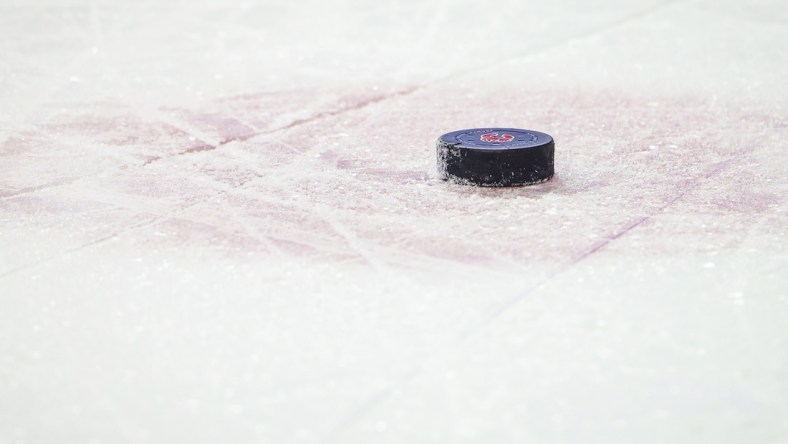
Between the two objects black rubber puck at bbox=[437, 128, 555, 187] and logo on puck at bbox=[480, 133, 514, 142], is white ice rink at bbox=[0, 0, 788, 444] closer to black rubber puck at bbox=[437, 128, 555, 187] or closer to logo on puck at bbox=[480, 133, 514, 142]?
black rubber puck at bbox=[437, 128, 555, 187]

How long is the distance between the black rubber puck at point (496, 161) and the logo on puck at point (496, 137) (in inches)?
0.8

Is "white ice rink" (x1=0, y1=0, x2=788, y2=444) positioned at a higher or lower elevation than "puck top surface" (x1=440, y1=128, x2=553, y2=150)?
lower

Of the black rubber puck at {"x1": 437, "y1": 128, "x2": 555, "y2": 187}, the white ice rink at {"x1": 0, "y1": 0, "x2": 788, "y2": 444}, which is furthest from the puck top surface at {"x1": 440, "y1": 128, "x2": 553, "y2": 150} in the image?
the white ice rink at {"x1": 0, "y1": 0, "x2": 788, "y2": 444}

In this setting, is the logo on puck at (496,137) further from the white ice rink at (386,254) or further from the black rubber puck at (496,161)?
the white ice rink at (386,254)

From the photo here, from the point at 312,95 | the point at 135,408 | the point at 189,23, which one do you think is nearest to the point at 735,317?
the point at 135,408

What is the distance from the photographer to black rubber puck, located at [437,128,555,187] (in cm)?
421

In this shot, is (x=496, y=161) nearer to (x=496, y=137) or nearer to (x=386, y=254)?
(x=496, y=137)

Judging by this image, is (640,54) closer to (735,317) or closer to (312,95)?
(312,95)

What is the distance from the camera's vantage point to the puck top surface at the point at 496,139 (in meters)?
4.29

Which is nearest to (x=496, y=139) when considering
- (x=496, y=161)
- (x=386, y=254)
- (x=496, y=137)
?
(x=496, y=137)

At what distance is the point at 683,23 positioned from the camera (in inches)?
323

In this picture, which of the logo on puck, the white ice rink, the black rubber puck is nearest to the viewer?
the white ice rink

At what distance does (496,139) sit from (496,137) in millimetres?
38

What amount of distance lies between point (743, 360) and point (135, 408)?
5.34 feet
